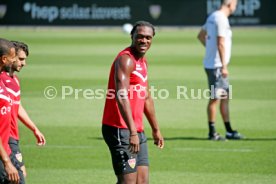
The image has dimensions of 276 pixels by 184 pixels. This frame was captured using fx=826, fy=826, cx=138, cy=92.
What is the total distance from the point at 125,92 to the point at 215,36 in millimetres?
6523

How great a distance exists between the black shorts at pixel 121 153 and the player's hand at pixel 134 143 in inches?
7.2

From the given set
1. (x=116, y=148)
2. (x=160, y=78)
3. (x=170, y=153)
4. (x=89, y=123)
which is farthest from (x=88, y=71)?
(x=116, y=148)

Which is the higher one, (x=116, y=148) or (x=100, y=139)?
(x=116, y=148)

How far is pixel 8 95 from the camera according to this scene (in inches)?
323

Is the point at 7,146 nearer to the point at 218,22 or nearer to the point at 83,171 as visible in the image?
the point at 83,171

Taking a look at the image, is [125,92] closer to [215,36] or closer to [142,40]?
[142,40]

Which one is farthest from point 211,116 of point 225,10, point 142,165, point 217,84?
point 142,165

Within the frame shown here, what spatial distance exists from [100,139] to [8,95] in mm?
7052

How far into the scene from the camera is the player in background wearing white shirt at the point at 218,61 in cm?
1484

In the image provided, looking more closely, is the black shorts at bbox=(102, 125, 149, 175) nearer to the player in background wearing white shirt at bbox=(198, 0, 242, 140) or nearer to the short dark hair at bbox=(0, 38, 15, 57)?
the short dark hair at bbox=(0, 38, 15, 57)

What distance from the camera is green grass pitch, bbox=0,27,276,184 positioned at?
A: 12195mm

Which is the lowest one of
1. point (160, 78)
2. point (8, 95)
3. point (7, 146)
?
point (160, 78)

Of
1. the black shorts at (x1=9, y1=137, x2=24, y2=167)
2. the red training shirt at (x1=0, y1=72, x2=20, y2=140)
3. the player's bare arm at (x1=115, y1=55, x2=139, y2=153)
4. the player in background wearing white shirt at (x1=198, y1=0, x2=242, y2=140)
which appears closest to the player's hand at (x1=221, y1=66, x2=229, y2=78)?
the player in background wearing white shirt at (x1=198, y1=0, x2=242, y2=140)

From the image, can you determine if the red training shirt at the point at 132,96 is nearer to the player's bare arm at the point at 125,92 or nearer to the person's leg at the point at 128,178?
the player's bare arm at the point at 125,92
